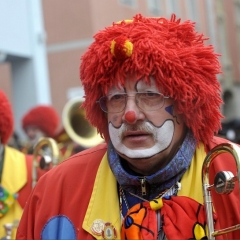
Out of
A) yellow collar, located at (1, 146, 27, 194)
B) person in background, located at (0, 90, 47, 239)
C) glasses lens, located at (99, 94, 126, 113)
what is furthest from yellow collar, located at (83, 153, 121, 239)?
yellow collar, located at (1, 146, 27, 194)

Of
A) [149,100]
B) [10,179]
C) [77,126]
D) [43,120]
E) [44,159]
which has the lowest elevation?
[10,179]

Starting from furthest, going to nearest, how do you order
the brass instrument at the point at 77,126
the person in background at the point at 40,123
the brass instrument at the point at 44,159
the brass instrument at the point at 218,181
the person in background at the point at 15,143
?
1. the person in background at the point at 15,143
2. the person in background at the point at 40,123
3. the brass instrument at the point at 77,126
4. the brass instrument at the point at 44,159
5. the brass instrument at the point at 218,181

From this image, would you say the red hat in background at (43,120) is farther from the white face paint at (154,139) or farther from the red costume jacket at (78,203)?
the white face paint at (154,139)

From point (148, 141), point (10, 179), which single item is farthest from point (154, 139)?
point (10, 179)

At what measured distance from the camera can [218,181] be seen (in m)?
2.87

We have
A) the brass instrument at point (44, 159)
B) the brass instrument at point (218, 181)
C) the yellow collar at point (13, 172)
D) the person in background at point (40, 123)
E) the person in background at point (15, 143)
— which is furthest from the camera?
the person in background at point (15, 143)

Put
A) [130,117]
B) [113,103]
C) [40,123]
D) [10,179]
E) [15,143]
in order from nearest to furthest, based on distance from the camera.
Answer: [130,117]
[113,103]
[10,179]
[40,123]
[15,143]

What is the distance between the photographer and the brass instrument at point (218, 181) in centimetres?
284

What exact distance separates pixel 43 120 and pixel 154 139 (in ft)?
18.5

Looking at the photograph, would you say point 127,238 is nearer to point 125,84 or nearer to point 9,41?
point 125,84

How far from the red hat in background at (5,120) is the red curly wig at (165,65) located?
2133mm

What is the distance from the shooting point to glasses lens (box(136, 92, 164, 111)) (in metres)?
3.15

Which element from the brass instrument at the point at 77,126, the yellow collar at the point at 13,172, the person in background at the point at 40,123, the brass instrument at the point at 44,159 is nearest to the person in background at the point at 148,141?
the brass instrument at the point at 44,159

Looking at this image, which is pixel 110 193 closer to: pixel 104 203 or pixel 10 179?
pixel 104 203
